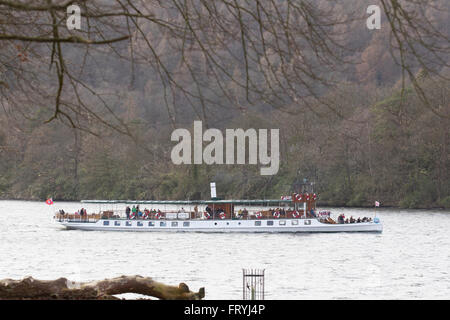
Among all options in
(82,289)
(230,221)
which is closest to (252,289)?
(82,289)

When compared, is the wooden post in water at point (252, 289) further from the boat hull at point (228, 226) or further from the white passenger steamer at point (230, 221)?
the white passenger steamer at point (230, 221)

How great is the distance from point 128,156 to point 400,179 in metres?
33.3

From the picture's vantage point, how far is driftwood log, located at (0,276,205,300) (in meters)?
15.6

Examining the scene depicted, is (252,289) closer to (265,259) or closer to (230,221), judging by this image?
(265,259)

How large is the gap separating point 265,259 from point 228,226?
22.6 metres

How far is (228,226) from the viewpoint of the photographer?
69.4 m

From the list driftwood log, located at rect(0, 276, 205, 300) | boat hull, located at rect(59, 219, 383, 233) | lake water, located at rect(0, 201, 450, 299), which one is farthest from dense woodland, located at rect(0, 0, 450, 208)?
driftwood log, located at rect(0, 276, 205, 300)

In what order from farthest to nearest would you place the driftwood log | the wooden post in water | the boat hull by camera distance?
the boat hull, the wooden post in water, the driftwood log

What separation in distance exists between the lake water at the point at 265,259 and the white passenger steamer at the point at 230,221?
1374 mm

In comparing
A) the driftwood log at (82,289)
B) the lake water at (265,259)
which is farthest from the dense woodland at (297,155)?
the driftwood log at (82,289)

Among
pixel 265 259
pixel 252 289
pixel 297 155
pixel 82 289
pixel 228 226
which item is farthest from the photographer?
pixel 297 155

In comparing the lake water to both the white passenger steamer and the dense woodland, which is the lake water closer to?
the white passenger steamer

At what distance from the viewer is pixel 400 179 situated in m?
88.1

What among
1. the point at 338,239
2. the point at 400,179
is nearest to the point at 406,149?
the point at 400,179
